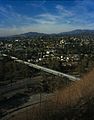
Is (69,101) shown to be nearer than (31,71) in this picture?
Yes

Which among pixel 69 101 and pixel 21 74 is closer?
pixel 69 101

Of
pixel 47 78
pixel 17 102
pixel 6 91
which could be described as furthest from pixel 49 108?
pixel 47 78

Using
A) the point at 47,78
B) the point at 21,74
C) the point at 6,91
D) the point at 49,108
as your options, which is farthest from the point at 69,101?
the point at 21,74

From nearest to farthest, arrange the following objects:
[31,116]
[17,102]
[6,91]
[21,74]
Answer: [31,116], [17,102], [6,91], [21,74]

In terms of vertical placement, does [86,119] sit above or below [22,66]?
above

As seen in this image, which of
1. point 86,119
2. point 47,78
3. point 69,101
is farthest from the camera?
point 47,78

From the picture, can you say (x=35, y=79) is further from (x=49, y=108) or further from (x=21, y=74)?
(x=49, y=108)

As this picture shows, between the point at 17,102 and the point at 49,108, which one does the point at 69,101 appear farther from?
the point at 17,102

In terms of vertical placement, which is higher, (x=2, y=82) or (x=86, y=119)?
(x=86, y=119)

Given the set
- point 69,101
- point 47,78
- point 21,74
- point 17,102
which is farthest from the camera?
point 21,74
